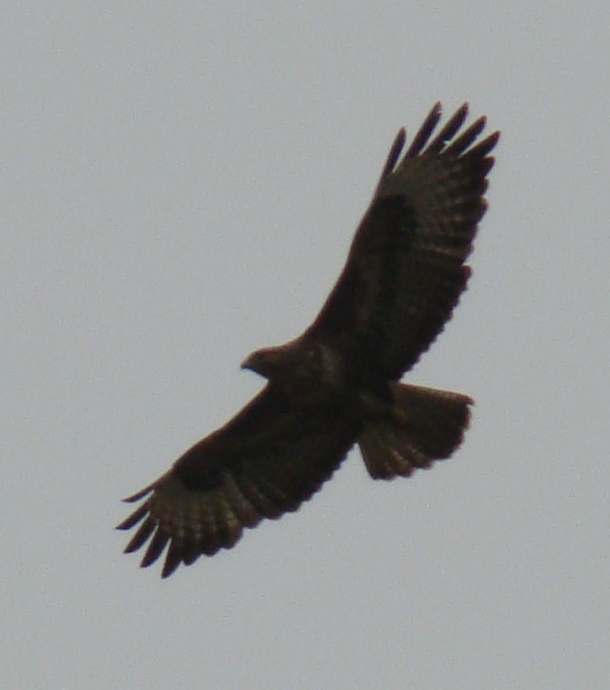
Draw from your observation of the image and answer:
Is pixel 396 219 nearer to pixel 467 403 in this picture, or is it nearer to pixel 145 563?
pixel 467 403

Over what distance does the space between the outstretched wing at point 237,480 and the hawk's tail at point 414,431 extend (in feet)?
0.71

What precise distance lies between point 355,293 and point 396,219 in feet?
1.70

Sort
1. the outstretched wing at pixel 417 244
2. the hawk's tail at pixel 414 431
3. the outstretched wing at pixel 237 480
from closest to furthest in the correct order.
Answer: the outstretched wing at pixel 417 244 < the hawk's tail at pixel 414 431 < the outstretched wing at pixel 237 480

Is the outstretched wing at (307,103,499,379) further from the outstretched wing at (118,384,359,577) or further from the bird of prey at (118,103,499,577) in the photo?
the outstretched wing at (118,384,359,577)

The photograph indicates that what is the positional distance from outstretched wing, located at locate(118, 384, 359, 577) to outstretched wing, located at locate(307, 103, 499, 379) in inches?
32.6

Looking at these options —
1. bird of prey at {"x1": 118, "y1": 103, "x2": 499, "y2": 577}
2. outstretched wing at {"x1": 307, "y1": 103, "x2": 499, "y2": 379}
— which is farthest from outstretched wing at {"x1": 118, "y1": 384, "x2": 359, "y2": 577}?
outstretched wing at {"x1": 307, "y1": 103, "x2": 499, "y2": 379}

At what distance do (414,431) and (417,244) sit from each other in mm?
1226

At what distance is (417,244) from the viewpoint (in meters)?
13.6

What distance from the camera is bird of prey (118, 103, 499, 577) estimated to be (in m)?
13.5

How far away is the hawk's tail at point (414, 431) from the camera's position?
13.9 meters

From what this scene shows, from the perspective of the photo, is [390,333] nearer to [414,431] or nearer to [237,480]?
[414,431]

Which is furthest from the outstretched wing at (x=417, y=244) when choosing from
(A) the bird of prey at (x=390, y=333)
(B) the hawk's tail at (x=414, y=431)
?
(B) the hawk's tail at (x=414, y=431)

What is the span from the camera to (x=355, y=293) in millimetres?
13508

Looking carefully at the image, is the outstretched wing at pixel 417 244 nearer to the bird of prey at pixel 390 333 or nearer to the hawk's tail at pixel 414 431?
the bird of prey at pixel 390 333
